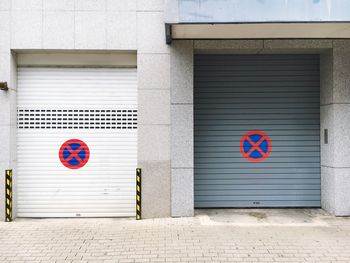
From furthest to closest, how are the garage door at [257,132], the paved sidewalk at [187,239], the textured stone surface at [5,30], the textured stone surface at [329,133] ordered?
the garage door at [257,132] < the textured stone surface at [329,133] < the textured stone surface at [5,30] < the paved sidewalk at [187,239]

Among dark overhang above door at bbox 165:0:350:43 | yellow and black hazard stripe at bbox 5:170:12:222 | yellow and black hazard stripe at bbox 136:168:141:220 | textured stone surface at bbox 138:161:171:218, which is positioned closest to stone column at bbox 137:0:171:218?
textured stone surface at bbox 138:161:171:218

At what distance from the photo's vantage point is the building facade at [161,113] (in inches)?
313

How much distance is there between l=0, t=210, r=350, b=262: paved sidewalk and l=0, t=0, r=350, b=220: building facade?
0.62 m

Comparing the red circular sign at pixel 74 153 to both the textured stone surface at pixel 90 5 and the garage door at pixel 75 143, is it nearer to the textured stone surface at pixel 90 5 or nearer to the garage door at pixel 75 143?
the garage door at pixel 75 143

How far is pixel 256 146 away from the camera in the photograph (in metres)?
8.72

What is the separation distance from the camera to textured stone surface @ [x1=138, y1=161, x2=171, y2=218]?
7.93 meters

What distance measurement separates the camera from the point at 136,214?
791cm

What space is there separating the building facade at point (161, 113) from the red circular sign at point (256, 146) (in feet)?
0.09

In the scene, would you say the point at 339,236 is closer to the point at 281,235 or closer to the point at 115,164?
the point at 281,235

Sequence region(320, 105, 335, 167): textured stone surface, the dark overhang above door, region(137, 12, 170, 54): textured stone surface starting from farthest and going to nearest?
region(320, 105, 335, 167): textured stone surface < region(137, 12, 170, 54): textured stone surface < the dark overhang above door

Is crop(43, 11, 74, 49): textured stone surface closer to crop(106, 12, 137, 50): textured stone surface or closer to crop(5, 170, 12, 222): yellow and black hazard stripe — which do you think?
crop(106, 12, 137, 50): textured stone surface

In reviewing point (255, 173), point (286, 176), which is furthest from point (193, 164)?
point (286, 176)

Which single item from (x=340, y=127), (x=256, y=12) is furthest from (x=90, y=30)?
(x=340, y=127)

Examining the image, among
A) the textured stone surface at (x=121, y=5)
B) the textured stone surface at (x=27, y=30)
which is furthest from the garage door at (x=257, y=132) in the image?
the textured stone surface at (x=27, y=30)
